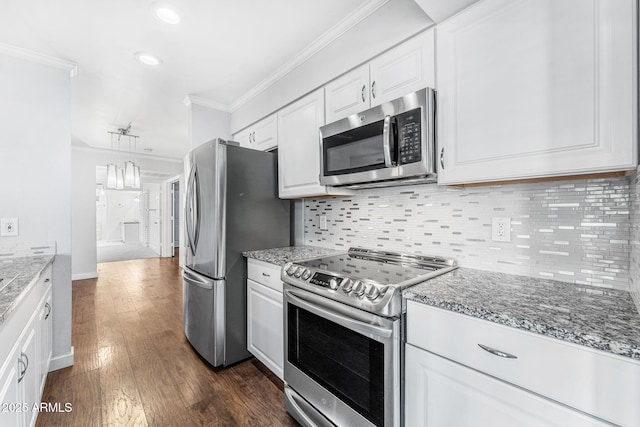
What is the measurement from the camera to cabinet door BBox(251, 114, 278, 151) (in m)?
2.57

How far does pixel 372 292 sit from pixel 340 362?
1.48 ft

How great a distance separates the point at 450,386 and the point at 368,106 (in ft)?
4.79

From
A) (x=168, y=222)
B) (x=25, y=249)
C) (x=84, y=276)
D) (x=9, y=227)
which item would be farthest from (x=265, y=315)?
(x=168, y=222)

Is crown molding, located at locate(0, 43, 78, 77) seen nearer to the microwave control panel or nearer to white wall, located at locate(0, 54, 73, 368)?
white wall, located at locate(0, 54, 73, 368)

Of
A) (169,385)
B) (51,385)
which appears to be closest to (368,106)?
(169,385)

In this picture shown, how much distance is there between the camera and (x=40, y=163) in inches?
85.9

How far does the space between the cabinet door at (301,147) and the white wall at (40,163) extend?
1.69 metres

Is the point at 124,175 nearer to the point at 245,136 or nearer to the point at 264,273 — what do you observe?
the point at 245,136

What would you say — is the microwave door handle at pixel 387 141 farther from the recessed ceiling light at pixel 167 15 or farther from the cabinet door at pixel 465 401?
the recessed ceiling light at pixel 167 15

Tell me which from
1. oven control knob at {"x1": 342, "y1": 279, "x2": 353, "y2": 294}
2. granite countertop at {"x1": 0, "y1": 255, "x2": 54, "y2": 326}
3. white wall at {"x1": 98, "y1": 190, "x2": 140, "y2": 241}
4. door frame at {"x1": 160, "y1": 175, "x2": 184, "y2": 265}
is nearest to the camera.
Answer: granite countertop at {"x1": 0, "y1": 255, "x2": 54, "y2": 326}

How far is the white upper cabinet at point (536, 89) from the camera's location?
3.14 feet

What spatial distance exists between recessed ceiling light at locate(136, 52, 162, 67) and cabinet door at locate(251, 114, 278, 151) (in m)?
0.94

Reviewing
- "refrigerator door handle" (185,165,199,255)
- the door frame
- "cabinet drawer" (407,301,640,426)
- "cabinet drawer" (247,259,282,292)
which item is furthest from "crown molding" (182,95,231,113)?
the door frame

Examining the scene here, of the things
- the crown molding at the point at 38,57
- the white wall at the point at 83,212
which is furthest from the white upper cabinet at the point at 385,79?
the white wall at the point at 83,212
